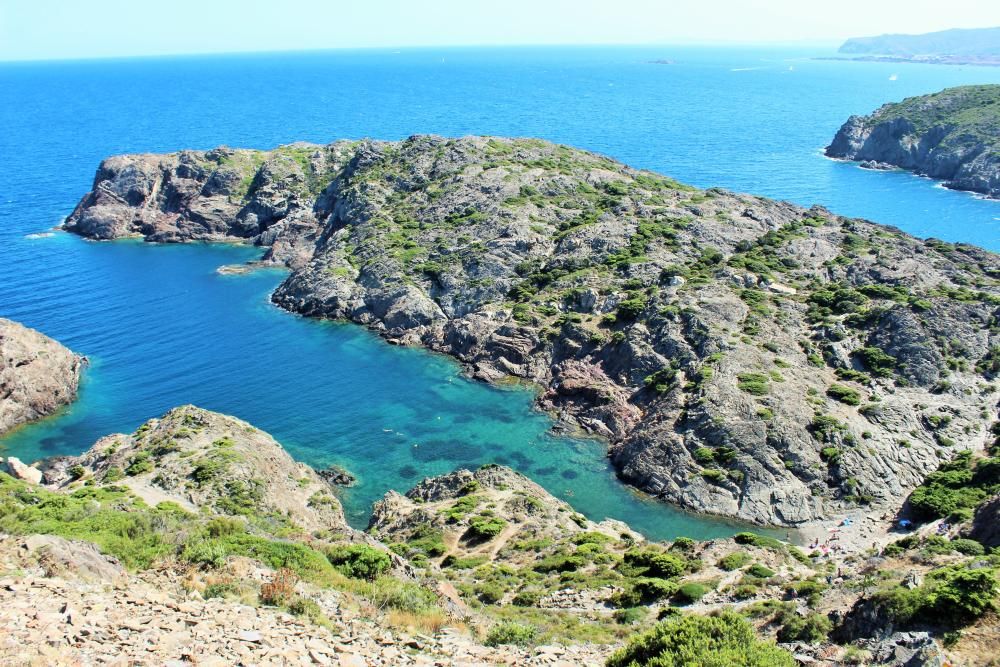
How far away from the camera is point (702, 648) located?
25109 mm

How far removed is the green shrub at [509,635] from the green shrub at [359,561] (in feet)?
26.0

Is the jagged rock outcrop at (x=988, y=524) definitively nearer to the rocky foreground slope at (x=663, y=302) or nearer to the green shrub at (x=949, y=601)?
the rocky foreground slope at (x=663, y=302)

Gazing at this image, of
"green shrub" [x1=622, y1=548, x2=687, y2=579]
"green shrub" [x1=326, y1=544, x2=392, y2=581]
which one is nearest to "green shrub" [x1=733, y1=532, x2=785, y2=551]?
"green shrub" [x1=622, y1=548, x2=687, y2=579]

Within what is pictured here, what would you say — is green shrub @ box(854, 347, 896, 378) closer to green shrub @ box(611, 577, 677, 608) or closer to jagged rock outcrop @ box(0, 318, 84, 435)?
green shrub @ box(611, 577, 677, 608)

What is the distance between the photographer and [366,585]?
32438 millimetres

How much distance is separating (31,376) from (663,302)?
69.4 meters

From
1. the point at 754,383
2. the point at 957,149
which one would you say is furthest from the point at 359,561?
the point at 957,149

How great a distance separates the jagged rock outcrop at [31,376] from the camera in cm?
7450

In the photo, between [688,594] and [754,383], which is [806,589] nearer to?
[688,594]

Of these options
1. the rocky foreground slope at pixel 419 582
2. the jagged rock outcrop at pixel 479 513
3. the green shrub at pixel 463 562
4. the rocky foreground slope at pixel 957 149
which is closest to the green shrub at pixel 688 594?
the rocky foreground slope at pixel 419 582

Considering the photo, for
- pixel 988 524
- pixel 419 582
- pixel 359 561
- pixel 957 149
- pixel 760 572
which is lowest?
pixel 760 572

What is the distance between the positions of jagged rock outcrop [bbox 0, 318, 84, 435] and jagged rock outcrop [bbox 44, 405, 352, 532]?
14161 mm

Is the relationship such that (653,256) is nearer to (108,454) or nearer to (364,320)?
(364,320)

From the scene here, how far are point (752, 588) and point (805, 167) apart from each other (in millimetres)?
173280
